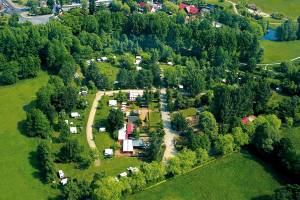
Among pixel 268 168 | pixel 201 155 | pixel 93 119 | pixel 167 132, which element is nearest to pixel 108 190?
pixel 201 155

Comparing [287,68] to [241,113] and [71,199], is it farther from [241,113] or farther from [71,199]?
[71,199]

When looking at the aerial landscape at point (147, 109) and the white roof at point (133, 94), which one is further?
the white roof at point (133, 94)

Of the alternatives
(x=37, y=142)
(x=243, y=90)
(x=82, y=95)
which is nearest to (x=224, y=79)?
(x=243, y=90)

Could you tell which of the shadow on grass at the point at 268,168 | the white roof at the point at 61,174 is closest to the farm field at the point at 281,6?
the shadow on grass at the point at 268,168

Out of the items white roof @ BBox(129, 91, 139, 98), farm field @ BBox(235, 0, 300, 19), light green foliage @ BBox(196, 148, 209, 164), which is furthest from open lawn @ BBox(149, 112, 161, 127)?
farm field @ BBox(235, 0, 300, 19)

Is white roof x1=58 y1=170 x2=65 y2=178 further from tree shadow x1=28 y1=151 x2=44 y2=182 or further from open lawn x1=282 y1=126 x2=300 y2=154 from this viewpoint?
open lawn x1=282 y1=126 x2=300 y2=154

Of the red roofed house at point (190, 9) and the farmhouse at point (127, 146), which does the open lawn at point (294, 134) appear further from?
the red roofed house at point (190, 9)

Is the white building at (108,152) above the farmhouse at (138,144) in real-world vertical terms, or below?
below
